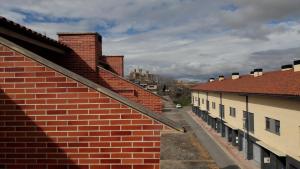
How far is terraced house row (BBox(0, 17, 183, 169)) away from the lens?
4.36 m

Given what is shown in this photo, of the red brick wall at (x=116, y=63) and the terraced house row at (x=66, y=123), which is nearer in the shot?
the terraced house row at (x=66, y=123)

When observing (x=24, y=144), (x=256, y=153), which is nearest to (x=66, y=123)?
(x=24, y=144)

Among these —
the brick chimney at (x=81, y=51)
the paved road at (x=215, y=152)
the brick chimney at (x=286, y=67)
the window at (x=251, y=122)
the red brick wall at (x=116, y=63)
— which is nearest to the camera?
the brick chimney at (x=81, y=51)

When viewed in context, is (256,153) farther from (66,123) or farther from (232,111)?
(66,123)

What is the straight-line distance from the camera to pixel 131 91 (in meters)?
10.3

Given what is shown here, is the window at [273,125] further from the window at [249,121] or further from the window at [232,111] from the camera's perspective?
the window at [232,111]

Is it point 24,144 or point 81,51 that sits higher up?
point 81,51

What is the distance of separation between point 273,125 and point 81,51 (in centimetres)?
1453

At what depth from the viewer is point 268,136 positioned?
20.8 metres

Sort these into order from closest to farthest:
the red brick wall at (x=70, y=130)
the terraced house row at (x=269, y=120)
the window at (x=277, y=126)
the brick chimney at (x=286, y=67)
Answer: the red brick wall at (x=70, y=130) < the terraced house row at (x=269, y=120) < the window at (x=277, y=126) < the brick chimney at (x=286, y=67)

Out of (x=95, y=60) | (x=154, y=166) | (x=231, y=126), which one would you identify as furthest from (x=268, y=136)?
(x=154, y=166)

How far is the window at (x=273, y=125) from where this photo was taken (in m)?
19.3

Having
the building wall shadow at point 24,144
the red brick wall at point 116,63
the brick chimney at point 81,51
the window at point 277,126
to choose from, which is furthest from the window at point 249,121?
the building wall shadow at point 24,144

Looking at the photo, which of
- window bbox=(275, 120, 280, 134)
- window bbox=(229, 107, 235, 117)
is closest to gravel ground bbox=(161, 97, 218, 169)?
window bbox=(229, 107, 235, 117)
